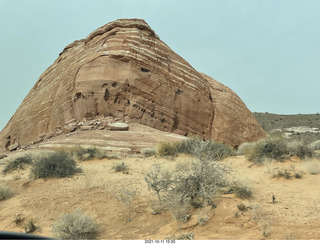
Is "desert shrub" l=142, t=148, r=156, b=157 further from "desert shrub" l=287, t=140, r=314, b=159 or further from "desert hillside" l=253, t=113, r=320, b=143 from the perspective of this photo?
"desert hillside" l=253, t=113, r=320, b=143

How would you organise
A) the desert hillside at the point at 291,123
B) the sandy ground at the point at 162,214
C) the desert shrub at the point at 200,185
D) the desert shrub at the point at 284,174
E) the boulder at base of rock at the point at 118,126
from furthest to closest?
the desert hillside at the point at 291,123, the boulder at base of rock at the point at 118,126, the desert shrub at the point at 284,174, the desert shrub at the point at 200,185, the sandy ground at the point at 162,214

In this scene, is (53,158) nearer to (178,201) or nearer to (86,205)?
(86,205)

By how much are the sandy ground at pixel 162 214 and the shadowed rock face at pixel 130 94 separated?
9.37 m

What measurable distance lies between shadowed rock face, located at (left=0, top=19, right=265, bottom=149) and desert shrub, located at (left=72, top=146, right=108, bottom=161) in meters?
5.07

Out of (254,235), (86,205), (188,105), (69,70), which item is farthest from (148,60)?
(254,235)

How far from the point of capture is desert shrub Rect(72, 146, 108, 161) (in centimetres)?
1323

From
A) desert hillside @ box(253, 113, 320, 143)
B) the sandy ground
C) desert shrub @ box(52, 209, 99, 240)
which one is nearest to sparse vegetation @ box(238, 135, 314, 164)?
the sandy ground

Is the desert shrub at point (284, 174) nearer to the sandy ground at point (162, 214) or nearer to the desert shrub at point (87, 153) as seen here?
the sandy ground at point (162, 214)

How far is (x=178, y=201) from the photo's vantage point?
234 inches

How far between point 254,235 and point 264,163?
210 inches

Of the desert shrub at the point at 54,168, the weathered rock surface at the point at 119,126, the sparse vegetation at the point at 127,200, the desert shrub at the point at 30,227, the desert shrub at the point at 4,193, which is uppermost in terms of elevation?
the weathered rock surface at the point at 119,126

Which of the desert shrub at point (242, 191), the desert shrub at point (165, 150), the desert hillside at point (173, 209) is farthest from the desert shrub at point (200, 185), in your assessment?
the desert shrub at point (165, 150)

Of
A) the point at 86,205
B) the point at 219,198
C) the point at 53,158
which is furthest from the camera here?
the point at 53,158

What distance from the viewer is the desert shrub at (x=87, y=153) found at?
13.2m
